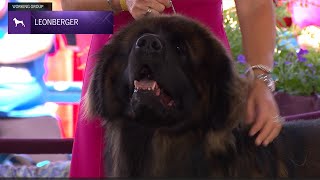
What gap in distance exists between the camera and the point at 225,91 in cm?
→ 153

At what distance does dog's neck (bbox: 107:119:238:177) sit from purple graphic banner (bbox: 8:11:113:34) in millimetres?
340

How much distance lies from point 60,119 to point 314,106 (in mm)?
1708

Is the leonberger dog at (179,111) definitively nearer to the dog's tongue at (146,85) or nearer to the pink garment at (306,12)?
the dog's tongue at (146,85)

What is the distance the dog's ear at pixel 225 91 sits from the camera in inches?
60.1

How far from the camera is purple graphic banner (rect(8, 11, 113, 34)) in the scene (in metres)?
1.73

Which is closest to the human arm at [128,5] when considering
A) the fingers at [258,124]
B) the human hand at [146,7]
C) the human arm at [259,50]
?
the human hand at [146,7]

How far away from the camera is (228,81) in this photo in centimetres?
→ 153

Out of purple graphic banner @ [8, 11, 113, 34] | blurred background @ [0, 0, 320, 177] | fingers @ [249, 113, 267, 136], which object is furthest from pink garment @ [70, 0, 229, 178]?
blurred background @ [0, 0, 320, 177]

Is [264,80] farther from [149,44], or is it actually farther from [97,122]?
[97,122]

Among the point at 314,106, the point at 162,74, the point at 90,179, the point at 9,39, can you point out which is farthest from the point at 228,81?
the point at 9,39

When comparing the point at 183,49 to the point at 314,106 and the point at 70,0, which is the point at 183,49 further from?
the point at 314,106

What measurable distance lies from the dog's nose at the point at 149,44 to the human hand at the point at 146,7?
0.34 feet

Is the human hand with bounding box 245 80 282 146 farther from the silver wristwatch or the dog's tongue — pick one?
the dog's tongue

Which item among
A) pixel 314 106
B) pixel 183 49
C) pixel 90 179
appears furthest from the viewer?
pixel 314 106
